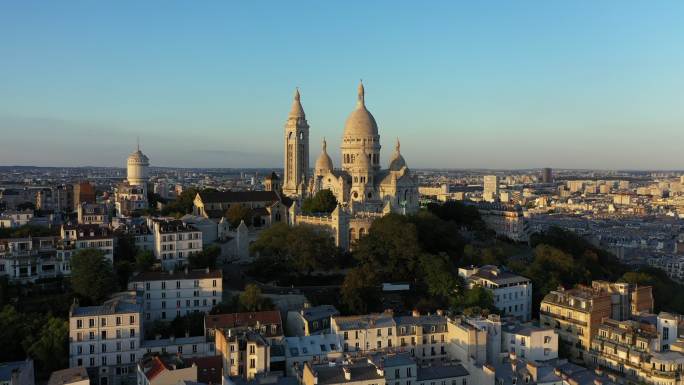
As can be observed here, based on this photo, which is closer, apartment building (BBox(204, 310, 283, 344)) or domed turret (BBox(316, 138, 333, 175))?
apartment building (BBox(204, 310, 283, 344))

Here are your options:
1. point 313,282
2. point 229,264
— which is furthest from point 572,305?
point 229,264

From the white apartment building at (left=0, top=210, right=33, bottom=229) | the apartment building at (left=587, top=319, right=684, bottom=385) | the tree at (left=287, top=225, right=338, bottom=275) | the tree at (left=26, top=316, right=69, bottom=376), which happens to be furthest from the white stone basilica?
the tree at (left=26, top=316, right=69, bottom=376)

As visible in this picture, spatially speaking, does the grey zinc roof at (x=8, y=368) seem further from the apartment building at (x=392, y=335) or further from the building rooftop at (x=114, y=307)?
the apartment building at (x=392, y=335)

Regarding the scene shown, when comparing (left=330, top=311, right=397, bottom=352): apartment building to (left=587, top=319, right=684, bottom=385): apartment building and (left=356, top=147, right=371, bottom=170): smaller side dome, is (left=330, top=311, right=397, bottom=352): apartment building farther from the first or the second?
(left=356, top=147, right=371, bottom=170): smaller side dome

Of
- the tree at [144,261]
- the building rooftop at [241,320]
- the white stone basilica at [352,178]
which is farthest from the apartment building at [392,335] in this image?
the white stone basilica at [352,178]

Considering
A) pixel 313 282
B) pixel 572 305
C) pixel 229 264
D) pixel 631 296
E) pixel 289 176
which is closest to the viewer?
pixel 572 305

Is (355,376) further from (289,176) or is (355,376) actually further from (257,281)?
(289,176)
